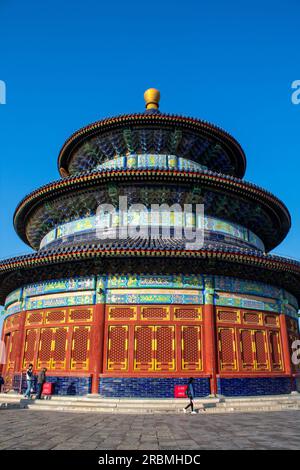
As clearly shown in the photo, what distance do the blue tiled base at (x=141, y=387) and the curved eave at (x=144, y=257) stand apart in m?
4.37

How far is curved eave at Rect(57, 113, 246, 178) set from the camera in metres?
19.8

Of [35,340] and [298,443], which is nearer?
[298,443]

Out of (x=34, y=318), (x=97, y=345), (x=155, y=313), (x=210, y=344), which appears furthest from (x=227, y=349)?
(x=34, y=318)

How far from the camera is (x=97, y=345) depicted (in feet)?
45.0

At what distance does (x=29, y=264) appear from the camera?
48.3ft

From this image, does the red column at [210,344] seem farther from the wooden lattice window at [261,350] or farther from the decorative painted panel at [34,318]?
the decorative painted panel at [34,318]

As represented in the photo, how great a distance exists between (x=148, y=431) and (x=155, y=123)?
15.8 metres

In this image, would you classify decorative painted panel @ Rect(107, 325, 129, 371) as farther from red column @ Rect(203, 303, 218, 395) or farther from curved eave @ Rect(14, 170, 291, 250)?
curved eave @ Rect(14, 170, 291, 250)

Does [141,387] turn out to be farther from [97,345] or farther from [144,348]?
[97,345]

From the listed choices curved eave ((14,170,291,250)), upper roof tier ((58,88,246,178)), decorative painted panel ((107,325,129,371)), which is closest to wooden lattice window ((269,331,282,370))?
decorative painted panel ((107,325,129,371))
